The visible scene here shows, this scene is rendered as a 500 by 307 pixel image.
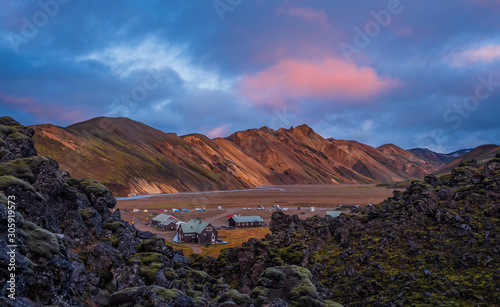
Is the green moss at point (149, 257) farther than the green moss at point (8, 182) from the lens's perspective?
Yes

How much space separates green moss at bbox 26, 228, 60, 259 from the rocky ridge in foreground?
0.05m

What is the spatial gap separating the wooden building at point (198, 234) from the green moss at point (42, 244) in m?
74.8

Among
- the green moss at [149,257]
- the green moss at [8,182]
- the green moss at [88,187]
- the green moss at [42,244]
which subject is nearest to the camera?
the green moss at [42,244]

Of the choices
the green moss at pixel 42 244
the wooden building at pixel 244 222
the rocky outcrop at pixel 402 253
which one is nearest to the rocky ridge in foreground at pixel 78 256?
the green moss at pixel 42 244

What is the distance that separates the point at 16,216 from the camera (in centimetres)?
2014

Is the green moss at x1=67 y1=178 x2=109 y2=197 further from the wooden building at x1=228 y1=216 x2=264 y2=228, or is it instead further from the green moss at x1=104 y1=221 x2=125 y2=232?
the wooden building at x1=228 y1=216 x2=264 y2=228

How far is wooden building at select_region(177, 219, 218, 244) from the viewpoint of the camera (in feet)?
306

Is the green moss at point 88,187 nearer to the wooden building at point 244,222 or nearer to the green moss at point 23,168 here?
the green moss at point 23,168

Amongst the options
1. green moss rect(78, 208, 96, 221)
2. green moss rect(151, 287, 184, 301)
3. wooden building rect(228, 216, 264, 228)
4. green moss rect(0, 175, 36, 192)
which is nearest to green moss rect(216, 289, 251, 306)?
green moss rect(151, 287, 184, 301)

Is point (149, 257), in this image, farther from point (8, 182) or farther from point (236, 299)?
point (8, 182)

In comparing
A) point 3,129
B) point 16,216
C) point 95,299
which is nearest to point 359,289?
point 95,299

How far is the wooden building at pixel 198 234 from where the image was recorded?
93375 mm

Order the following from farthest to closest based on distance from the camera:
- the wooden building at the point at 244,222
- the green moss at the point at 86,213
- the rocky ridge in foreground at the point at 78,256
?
1. the wooden building at the point at 244,222
2. the green moss at the point at 86,213
3. the rocky ridge in foreground at the point at 78,256

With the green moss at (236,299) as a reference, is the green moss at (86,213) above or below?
above
